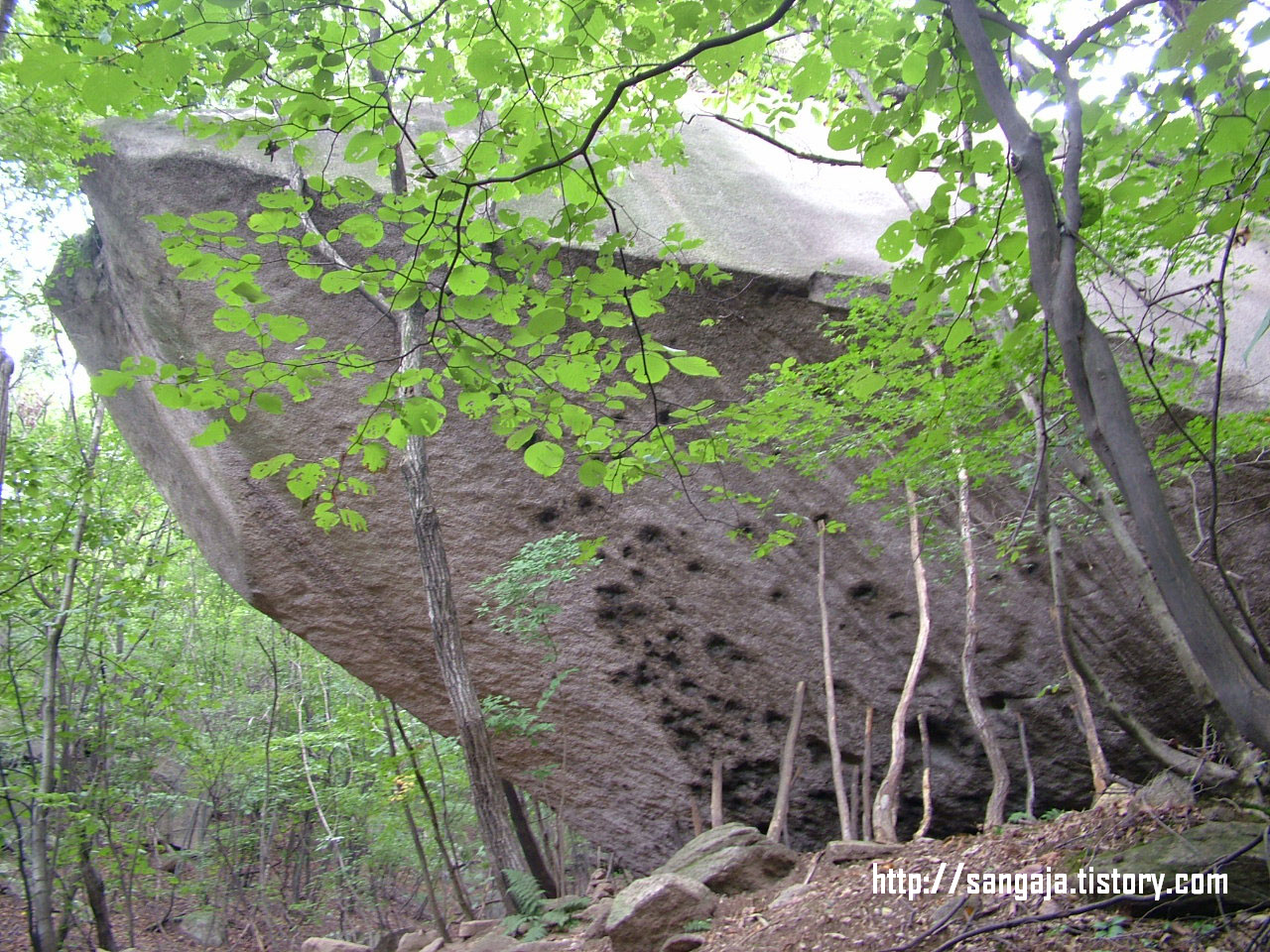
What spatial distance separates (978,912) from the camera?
243cm

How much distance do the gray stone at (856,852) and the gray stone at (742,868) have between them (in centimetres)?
24

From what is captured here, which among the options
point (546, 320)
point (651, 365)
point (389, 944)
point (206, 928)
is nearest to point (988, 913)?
point (651, 365)

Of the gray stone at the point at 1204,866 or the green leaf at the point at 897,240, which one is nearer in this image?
the green leaf at the point at 897,240

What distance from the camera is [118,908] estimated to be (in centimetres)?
920

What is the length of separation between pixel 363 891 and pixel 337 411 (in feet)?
33.4

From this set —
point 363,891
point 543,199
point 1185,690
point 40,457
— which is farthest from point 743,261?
point 363,891

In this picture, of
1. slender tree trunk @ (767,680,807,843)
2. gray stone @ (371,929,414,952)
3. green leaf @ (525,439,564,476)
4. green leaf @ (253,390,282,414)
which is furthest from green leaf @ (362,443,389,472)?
gray stone @ (371,929,414,952)

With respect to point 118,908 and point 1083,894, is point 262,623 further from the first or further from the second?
point 1083,894

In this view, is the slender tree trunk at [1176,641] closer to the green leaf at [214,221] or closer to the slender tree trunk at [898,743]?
the slender tree trunk at [898,743]

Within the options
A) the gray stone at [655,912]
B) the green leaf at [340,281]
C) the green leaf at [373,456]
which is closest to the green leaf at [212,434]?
the green leaf at [373,456]

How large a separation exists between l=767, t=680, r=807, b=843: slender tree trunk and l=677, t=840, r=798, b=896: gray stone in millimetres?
1663

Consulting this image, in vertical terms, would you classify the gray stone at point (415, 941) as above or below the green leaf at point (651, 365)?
below

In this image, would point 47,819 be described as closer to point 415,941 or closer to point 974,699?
point 415,941

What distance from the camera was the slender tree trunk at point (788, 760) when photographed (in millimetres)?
5804
